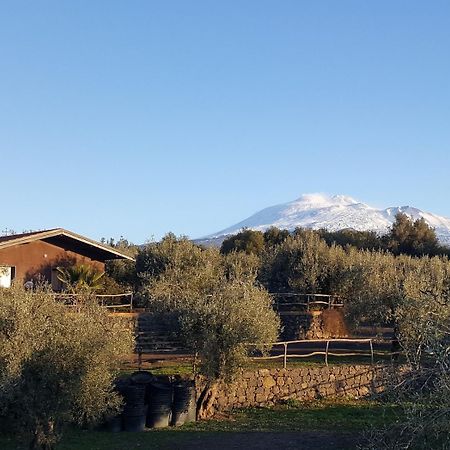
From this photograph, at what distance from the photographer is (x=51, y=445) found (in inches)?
440

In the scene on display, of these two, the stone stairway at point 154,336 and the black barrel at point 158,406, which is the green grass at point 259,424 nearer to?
the black barrel at point 158,406

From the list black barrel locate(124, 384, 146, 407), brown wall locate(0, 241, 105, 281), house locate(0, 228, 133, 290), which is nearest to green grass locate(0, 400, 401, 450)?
black barrel locate(124, 384, 146, 407)

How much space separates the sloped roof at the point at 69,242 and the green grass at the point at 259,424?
13.7m

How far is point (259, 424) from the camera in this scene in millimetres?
16453

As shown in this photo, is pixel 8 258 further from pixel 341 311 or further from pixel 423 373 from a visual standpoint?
pixel 423 373

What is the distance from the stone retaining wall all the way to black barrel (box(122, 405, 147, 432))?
2522mm

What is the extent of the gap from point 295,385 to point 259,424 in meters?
3.57

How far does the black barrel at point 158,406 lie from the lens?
52.0 feet

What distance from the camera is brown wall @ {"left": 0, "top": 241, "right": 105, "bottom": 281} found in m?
28.5

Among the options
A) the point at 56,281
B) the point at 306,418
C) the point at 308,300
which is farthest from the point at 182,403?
the point at 308,300

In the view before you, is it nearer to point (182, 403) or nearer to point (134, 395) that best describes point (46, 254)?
point (182, 403)

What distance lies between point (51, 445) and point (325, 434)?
21.4ft

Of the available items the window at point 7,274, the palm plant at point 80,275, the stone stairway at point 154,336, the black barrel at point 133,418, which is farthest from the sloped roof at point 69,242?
the black barrel at point 133,418

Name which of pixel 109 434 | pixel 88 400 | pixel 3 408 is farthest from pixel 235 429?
pixel 3 408
